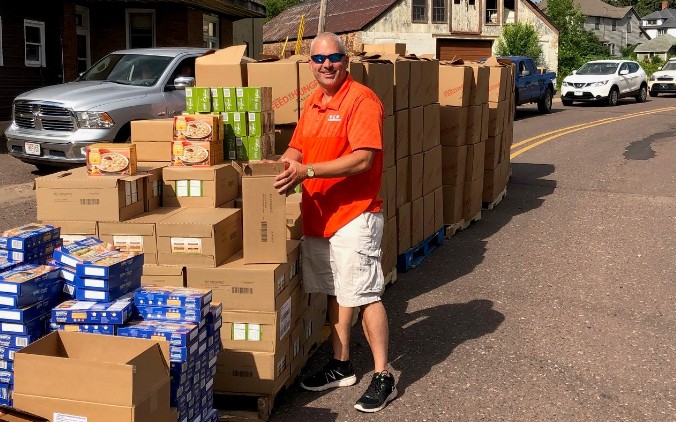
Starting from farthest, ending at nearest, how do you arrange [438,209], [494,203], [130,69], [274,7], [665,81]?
[274,7] → [665,81] → [130,69] → [494,203] → [438,209]

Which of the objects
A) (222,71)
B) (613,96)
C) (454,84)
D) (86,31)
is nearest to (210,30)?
(86,31)

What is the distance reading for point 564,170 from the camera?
14.4 meters

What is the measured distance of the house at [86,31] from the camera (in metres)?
19.5

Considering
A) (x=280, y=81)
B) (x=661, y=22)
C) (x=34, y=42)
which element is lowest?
(x=280, y=81)

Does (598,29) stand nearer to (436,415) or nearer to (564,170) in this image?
(564,170)

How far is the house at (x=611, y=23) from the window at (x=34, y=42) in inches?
3172

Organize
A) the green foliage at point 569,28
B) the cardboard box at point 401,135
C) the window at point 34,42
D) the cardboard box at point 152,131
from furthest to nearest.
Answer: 1. the green foliage at point 569,28
2. the window at point 34,42
3. the cardboard box at point 401,135
4. the cardboard box at point 152,131

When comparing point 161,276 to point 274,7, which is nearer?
point 161,276

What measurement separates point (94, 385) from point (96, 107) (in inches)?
353

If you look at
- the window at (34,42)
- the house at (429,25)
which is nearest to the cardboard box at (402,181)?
the window at (34,42)

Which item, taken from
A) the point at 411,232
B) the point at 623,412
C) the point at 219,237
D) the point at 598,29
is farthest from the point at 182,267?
the point at 598,29

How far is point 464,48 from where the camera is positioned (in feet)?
157

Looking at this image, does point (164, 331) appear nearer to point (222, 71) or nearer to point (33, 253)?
point (33, 253)

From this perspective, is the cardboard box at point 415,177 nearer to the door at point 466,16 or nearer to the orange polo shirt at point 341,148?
the orange polo shirt at point 341,148
